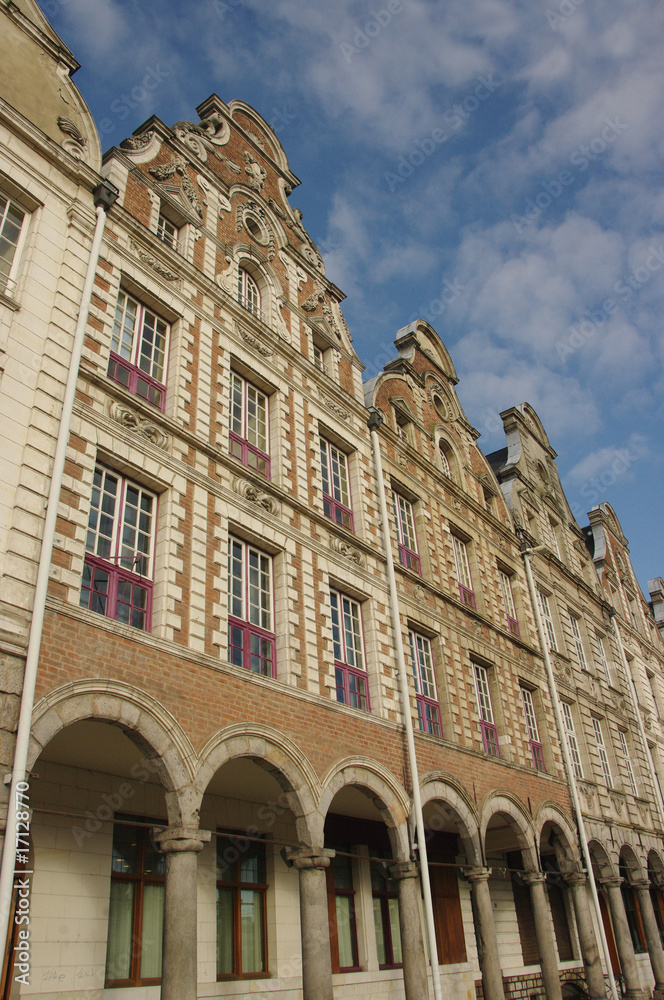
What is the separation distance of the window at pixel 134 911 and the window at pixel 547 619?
14532mm

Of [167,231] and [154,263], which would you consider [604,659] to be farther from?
[154,263]

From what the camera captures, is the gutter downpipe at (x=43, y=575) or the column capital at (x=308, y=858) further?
the column capital at (x=308, y=858)

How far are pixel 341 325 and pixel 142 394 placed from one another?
8.03 meters

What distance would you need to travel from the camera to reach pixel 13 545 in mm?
8836

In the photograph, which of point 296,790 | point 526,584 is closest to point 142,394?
point 296,790

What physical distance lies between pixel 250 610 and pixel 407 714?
3.90 meters

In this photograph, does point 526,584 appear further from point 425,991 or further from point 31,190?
point 31,190

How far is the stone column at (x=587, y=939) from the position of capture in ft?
57.8

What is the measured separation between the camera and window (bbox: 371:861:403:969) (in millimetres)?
15289

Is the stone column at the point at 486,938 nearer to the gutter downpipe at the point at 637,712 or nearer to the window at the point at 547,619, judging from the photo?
the window at the point at 547,619

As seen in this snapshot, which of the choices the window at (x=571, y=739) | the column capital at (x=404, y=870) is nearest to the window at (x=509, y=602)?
the window at (x=571, y=739)

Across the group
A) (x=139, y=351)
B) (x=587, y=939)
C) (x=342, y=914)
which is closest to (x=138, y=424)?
(x=139, y=351)

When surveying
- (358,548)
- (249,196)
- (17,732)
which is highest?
(249,196)

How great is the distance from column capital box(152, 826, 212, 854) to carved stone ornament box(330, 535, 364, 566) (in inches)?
252
